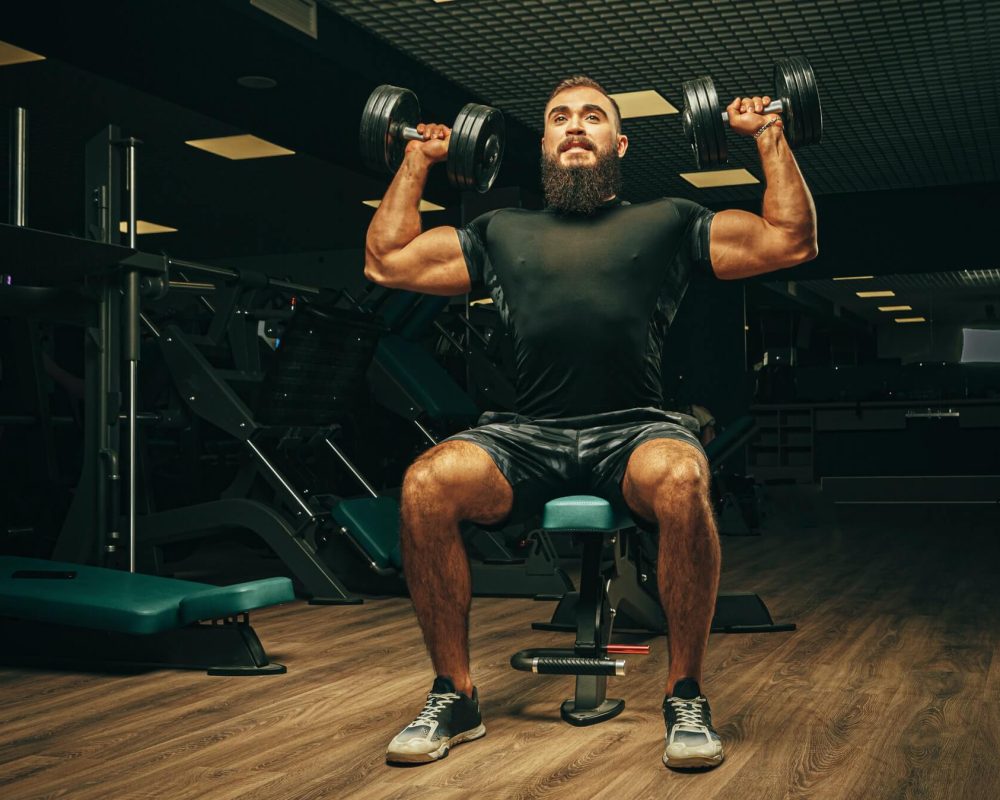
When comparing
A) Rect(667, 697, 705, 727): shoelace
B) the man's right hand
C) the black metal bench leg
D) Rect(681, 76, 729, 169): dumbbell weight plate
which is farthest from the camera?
the man's right hand

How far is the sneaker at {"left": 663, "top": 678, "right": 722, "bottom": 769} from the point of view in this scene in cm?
177

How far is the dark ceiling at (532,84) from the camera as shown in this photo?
474 centimetres

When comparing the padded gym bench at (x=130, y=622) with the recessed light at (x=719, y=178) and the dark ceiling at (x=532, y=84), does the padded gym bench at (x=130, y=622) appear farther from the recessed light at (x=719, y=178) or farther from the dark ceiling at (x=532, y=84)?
the recessed light at (x=719, y=178)

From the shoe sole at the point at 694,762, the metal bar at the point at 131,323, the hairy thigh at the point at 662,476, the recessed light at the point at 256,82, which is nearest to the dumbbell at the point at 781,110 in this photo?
the hairy thigh at the point at 662,476

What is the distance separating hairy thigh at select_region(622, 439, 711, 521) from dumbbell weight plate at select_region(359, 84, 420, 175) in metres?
0.87

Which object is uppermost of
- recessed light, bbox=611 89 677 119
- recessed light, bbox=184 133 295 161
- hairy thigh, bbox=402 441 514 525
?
recessed light, bbox=184 133 295 161

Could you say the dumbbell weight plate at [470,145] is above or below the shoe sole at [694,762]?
above

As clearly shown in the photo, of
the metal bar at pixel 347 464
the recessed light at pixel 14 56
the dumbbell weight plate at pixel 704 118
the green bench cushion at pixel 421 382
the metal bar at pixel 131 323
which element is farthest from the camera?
the recessed light at pixel 14 56

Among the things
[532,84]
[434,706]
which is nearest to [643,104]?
[532,84]

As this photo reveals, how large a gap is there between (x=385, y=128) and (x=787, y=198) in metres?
0.84

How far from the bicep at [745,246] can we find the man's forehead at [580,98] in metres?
0.35

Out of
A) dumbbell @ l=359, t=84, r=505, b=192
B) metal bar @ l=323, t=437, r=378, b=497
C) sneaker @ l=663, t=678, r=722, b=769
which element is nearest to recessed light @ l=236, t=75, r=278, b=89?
metal bar @ l=323, t=437, r=378, b=497

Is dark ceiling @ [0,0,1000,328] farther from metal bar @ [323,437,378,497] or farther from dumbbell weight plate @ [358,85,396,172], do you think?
dumbbell weight plate @ [358,85,396,172]

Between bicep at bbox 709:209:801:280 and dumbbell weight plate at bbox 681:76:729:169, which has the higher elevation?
dumbbell weight plate at bbox 681:76:729:169
